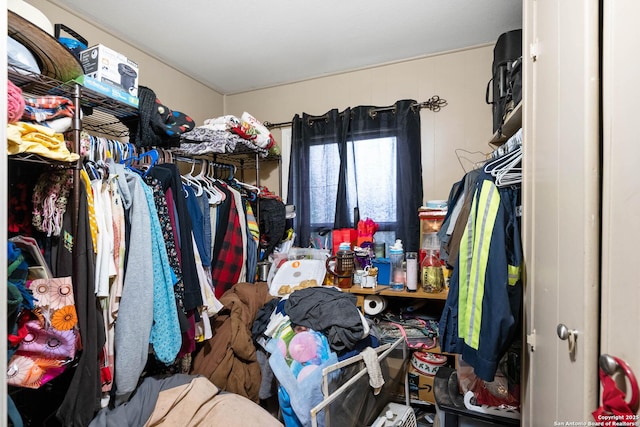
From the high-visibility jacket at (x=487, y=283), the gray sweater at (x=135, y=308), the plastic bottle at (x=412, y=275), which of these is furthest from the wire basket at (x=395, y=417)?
the gray sweater at (x=135, y=308)

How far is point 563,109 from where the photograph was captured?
0.76 metres

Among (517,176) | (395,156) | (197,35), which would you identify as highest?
(197,35)

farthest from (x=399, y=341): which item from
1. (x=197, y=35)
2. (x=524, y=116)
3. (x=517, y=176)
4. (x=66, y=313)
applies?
(x=197, y=35)

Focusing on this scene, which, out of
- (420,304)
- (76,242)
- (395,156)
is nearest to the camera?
(76,242)

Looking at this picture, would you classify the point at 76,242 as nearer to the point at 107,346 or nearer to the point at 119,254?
the point at 119,254

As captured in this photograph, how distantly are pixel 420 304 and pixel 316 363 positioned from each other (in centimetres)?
102

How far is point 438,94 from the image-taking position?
220cm

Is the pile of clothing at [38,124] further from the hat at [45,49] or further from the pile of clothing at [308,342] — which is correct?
the pile of clothing at [308,342]

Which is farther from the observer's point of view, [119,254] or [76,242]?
[119,254]

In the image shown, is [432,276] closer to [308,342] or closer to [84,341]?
[308,342]

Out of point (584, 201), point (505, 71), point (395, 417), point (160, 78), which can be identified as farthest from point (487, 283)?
point (160, 78)

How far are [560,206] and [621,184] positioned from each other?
8.8 inches

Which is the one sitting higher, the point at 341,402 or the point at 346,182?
the point at 346,182

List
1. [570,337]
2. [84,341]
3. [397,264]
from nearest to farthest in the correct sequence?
[570,337], [84,341], [397,264]
